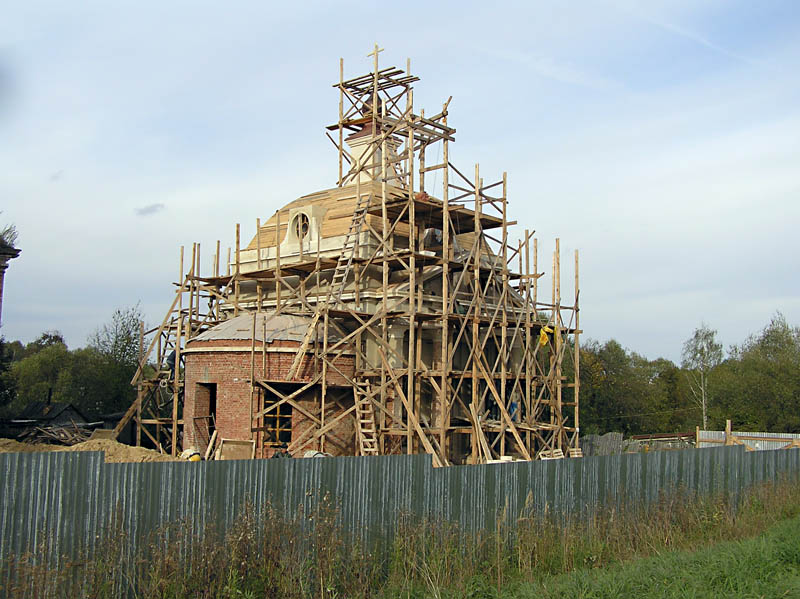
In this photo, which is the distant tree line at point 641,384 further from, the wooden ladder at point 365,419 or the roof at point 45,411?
the wooden ladder at point 365,419

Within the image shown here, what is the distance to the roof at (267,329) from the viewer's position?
2397 centimetres

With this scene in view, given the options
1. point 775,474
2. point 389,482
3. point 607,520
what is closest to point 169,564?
point 389,482

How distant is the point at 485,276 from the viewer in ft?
90.9

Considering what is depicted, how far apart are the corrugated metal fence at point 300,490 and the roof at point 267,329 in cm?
1105

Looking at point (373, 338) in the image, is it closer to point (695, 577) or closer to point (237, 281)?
point (237, 281)

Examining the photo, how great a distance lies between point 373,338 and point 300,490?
13.7 m

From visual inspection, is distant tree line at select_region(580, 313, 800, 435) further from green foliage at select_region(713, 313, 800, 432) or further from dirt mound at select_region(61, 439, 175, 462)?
dirt mound at select_region(61, 439, 175, 462)

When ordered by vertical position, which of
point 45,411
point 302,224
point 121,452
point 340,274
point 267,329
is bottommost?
point 121,452

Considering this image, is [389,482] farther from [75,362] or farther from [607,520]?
[75,362]

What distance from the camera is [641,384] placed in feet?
180

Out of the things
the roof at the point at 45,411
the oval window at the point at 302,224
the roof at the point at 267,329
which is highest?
A: the oval window at the point at 302,224

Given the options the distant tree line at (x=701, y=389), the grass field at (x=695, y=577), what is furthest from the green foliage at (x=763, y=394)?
the grass field at (x=695, y=577)

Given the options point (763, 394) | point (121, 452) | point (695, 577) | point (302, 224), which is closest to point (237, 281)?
point (302, 224)

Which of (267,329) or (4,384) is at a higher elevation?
(267,329)
